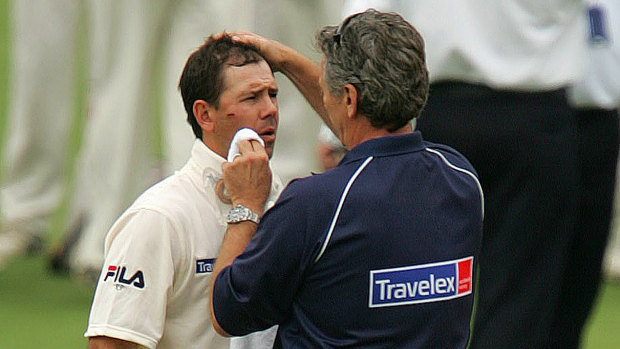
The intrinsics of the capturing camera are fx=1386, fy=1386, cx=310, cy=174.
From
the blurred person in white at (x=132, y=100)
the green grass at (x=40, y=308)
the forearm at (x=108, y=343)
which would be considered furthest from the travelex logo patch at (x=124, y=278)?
the blurred person in white at (x=132, y=100)

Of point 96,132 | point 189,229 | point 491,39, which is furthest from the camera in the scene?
point 96,132

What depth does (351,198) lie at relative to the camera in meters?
3.01

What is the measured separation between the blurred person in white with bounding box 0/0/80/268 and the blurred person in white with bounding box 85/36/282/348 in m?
→ 4.11

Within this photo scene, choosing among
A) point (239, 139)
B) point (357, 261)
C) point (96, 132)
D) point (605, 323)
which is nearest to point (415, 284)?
point (357, 261)

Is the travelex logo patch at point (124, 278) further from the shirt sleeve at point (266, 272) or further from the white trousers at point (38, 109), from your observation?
the white trousers at point (38, 109)

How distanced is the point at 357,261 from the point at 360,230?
71 mm

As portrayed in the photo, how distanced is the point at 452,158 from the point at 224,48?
606 millimetres

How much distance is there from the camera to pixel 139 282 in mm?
3135

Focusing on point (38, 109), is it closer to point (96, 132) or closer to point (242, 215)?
point (96, 132)

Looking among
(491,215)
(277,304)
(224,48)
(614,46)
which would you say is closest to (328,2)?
(614,46)

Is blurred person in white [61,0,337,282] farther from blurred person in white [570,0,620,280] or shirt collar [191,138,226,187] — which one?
shirt collar [191,138,226,187]

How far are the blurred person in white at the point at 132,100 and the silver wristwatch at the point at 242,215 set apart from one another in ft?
10.6

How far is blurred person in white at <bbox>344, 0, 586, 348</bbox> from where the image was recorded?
4441 millimetres

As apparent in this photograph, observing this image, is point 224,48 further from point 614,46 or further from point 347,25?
point 614,46
